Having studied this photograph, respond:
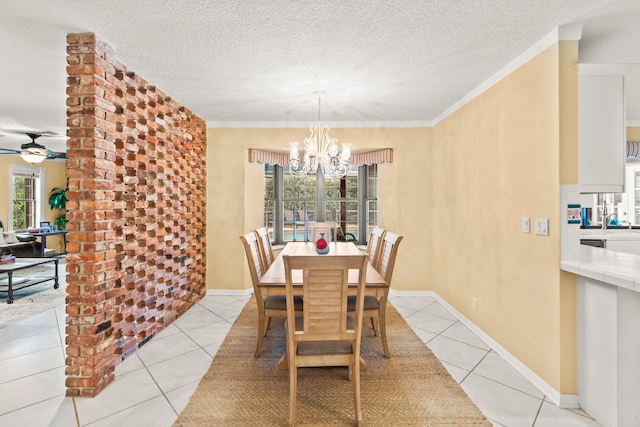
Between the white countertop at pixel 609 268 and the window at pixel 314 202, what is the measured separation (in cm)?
361

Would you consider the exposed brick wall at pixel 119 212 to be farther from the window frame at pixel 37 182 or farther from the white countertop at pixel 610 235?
the window frame at pixel 37 182

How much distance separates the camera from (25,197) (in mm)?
7426

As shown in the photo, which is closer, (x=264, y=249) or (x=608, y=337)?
(x=608, y=337)

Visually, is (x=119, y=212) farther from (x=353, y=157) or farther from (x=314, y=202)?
(x=353, y=157)

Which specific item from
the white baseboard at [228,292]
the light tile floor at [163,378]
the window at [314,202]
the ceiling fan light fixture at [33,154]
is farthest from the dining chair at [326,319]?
the ceiling fan light fixture at [33,154]

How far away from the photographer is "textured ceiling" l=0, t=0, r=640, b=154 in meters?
1.95

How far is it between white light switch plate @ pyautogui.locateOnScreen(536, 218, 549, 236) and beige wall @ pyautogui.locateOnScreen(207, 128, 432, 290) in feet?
7.20

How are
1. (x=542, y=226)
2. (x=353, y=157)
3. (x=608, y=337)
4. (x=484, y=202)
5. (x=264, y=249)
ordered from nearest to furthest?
(x=608, y=337) → (x=542, y=226) → (x=484, y=202) → (x=264, y=249) → (x=353, y=157)

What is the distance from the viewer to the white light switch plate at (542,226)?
221 cm

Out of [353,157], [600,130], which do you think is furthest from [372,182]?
[600,130]

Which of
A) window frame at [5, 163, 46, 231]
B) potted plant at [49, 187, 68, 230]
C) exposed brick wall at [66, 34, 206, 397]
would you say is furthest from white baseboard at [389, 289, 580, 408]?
window frame at [5, 163, 46, 231]

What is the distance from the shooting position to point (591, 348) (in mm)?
1979

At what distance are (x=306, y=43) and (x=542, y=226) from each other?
2.12 m

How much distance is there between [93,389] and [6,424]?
0.42 meters
